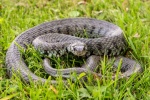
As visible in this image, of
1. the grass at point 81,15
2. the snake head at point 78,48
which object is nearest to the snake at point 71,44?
the snake head at point 78,48

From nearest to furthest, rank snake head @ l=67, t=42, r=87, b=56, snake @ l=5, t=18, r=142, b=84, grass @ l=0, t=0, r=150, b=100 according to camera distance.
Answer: grass @ l=0, t=0, r=150, b=100, snake @ l=5, t=18, r=142, b=84, snake head @ l=67, t=42, r=87, b=56

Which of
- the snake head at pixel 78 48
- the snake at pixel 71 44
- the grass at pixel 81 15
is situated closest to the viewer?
the grass at pixel 81 15

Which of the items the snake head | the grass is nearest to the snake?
the snake head

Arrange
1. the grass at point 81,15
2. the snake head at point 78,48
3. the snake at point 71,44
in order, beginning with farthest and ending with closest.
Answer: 1. the snake head at point 78,48
2. the snake at point 71,44
3. the grass at point 81,15

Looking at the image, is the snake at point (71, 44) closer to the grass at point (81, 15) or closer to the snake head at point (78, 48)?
the snake head at point (78, 48)

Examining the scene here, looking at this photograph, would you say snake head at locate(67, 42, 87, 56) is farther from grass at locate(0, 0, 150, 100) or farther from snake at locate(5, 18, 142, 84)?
grass at locate(0, 0, 150, 100)

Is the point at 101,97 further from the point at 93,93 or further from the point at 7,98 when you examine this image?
the point at 7,98

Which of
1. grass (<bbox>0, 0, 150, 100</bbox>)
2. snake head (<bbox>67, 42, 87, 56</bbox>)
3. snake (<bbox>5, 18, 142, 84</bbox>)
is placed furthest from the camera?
snake head (<bbox>67, 42, 87, 56</bbox>)

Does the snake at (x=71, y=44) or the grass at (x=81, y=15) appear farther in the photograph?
the snake at (x=71, y=44)
